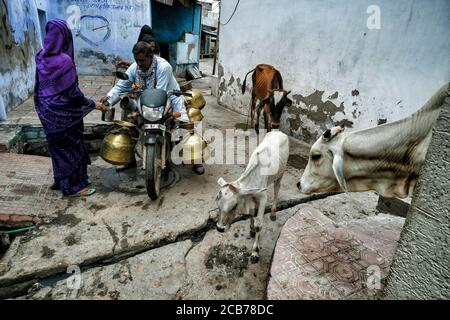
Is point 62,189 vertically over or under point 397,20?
under

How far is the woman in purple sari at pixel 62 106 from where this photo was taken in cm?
311

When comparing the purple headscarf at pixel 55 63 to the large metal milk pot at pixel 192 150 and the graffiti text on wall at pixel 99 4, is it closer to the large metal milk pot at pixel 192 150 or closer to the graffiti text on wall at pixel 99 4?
the large metal milk pot at pixel 192 150

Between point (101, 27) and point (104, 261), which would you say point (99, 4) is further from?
point (104, 261)

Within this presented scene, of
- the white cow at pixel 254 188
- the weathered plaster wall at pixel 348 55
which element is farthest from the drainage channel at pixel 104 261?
the weathered plaster wall at pixel 348 55

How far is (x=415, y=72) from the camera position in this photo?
162 inches

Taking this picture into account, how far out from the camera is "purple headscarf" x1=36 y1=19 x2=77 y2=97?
3.08 m

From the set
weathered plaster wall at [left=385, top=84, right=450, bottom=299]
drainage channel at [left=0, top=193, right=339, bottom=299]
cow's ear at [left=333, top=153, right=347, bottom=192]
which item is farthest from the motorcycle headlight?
weathered plaster wall at [left=385, top=84, right=450, bottom=299]

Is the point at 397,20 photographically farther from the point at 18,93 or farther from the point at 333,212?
the point at 18,93

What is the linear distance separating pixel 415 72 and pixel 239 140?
322 cm

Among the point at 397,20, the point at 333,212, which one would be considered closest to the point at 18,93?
the point at 333,212

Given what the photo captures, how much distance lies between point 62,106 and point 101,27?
902cm

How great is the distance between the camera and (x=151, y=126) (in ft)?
11.1

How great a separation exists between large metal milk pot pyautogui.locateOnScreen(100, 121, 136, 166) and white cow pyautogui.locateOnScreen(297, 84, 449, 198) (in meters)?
2.33

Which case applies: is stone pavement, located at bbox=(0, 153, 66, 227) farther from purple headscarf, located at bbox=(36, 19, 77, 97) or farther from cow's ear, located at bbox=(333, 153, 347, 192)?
cow's ear, located at bbox=(333, 153, 347, 192)
